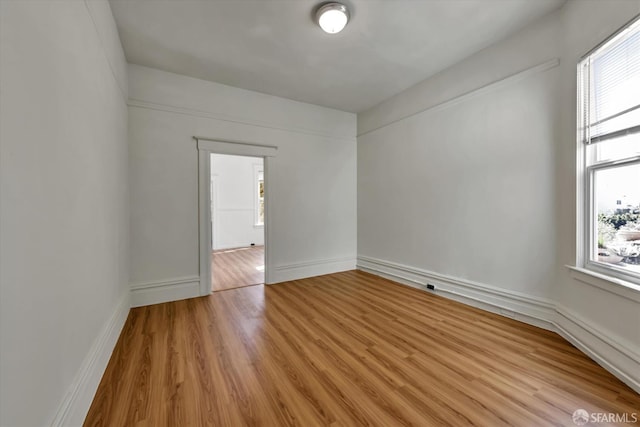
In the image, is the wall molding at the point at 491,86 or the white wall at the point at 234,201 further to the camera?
the white wall at the point at 234,201

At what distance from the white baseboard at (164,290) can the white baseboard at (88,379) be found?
885mm

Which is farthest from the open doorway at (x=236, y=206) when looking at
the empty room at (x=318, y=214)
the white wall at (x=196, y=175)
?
the empty room at (x=318, y=214)

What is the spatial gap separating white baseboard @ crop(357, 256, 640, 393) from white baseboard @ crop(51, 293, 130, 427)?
3.30 metres

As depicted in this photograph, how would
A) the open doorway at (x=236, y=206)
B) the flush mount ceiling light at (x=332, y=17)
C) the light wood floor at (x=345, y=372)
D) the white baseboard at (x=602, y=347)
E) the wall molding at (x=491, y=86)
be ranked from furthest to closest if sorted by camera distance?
the open doorway at (x=236, y=206)
the wall molding at (x=491, y=86)
the flush mount ceiling light at (x=332, y=17)
the white baseboard at (x=602, y=347)
the light wood floor at (x=345, y=372)

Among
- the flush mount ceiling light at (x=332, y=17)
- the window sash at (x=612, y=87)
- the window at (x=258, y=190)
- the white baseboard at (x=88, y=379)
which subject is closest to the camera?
the white baseboard at (x=88, y=379)

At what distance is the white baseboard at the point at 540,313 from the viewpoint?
1778 mm

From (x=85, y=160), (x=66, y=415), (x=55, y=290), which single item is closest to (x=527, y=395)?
(x=66, y=415)

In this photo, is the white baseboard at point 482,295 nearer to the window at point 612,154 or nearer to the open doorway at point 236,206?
the window at point 612,154

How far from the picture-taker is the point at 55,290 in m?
1.22

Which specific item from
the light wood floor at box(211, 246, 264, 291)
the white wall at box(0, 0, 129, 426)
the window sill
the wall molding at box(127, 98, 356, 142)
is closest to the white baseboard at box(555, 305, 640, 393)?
the window sill

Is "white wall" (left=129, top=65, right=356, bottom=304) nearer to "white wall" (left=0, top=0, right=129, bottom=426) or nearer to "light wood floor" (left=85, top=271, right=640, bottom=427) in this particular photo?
"light wood floor" (left=85, top=271, right=640, bottom=427)

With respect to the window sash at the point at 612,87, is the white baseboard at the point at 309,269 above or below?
below

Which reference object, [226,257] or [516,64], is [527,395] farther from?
[226,257]

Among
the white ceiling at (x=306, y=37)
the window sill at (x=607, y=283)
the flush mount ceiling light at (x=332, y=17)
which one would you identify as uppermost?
the white ceiling at (x=306, y=37)
